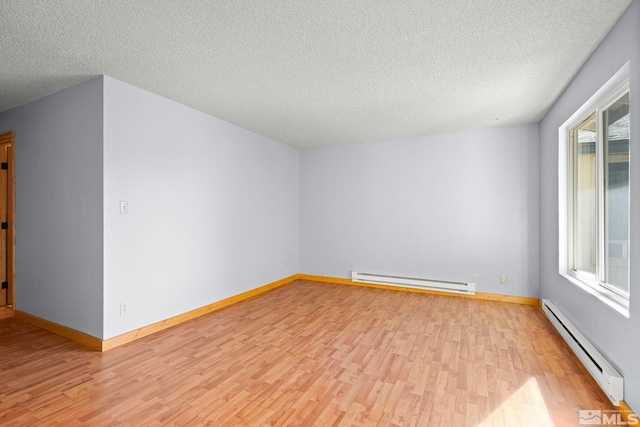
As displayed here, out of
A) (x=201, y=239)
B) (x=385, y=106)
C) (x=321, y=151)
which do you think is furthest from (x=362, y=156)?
(x=201, y=239)

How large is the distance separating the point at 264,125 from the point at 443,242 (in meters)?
3.39

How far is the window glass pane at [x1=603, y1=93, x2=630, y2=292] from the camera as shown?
219 cm

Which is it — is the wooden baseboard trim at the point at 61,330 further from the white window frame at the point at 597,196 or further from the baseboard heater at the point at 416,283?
the white window frame at the point at 597,196

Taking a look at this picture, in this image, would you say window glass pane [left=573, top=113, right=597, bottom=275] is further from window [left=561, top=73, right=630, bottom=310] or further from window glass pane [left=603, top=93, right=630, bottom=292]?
window glass pane [left=603, top=93, right=630, bottom=292]

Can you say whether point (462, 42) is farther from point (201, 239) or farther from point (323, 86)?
point (201, 239)

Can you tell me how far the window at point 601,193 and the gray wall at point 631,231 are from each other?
0.13m

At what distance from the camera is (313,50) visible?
7.55ft

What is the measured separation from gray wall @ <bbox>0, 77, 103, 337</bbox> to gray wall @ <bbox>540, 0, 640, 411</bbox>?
4.14 m

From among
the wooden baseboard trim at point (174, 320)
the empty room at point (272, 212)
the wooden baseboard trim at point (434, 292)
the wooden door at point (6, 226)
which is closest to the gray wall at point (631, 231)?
the empty room at point (272, 212)

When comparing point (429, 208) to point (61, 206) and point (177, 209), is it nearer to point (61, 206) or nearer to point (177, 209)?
point (177, 209)

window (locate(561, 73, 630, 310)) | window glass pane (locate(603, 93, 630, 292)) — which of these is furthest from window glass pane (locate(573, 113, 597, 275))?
window glass pane (locate(603, 93, 630, 292))

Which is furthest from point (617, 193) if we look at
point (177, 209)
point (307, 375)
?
point (177, 209)

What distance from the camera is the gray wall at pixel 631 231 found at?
1760 millimetres

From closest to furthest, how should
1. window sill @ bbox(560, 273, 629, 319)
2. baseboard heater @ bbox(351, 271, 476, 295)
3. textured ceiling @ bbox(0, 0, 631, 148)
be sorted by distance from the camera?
textured ceiling @ bbox(0, 0, 631, 148) → window sill @ bbox(560, 273, 629, 319) → baseboard heater @ bbox(351, 271, 476, 295)
